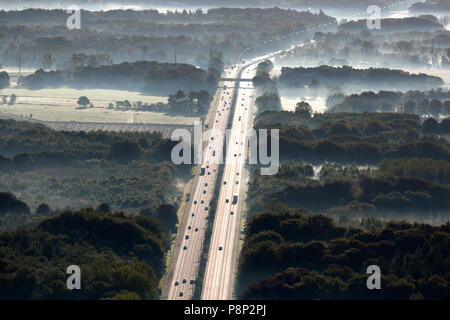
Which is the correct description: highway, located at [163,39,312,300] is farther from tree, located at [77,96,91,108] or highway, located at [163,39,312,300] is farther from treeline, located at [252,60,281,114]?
tree, located at [77,96,91,108]

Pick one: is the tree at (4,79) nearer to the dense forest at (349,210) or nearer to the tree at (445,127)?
the dense forest at (349,210)

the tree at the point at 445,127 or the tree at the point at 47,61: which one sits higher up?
the tree at the point at 47,61

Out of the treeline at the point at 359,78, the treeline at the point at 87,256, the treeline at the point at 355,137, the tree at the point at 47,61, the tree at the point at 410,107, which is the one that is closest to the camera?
the treeline at the point at 87,256

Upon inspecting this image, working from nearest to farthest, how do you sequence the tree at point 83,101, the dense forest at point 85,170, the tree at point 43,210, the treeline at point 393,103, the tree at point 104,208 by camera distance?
the tree at point 104,208 → the tree at point 43,210 → the dense forest at point 85,170 → the treeline at point 393,103 → the tree at point 83,101

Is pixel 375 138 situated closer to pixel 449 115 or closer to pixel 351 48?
pixel 449 115

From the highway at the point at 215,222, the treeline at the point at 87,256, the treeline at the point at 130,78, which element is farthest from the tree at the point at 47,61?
the treeline at the point at 87,256

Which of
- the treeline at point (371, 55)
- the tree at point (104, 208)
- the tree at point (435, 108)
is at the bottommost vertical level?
the tree at point (104, 208)
